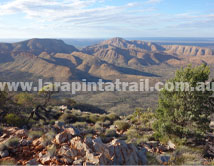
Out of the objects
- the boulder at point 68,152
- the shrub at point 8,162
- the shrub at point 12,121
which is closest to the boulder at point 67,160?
the boulder at point 68,152

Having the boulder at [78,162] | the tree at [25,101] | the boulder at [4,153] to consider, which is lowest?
the tree at [25,101]

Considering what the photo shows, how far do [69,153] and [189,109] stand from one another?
10050mm

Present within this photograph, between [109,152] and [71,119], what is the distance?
17.1m

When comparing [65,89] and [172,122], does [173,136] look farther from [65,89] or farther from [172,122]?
[65,89]

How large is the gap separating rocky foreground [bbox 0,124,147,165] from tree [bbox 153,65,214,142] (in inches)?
227

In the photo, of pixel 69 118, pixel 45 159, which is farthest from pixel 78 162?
pixel 69 118

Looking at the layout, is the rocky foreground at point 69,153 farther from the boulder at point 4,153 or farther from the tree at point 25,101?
the tree at point 25,101

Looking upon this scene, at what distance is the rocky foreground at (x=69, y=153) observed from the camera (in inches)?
320

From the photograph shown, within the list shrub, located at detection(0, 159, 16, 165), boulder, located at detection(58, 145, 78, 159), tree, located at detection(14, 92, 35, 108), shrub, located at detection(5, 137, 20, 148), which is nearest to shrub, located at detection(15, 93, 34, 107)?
tree, located at detection(14, 92, 35, 108)

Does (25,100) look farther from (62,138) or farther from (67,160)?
(67,160)

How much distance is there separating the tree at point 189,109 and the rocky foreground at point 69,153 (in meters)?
5.77

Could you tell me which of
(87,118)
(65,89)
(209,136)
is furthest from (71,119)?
(65,89)

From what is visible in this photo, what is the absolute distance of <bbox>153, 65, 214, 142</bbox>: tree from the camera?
13.8 m

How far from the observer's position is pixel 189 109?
14156 mm
